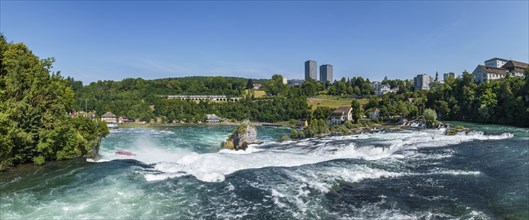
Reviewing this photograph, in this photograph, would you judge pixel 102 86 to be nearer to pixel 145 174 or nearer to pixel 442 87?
pixel 442 87

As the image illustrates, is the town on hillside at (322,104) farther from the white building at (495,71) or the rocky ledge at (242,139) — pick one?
the rocky ledge at (242,139)

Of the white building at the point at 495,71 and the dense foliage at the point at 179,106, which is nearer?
the white building at the point at 495,71

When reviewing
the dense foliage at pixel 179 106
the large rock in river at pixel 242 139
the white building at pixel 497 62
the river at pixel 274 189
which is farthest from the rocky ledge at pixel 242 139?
the white building at pixel 497 62

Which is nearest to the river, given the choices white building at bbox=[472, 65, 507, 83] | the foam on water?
the foam on water

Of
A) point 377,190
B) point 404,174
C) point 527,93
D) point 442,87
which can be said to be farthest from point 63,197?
point 442,87

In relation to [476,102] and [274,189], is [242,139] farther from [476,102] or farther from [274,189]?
[476,102]

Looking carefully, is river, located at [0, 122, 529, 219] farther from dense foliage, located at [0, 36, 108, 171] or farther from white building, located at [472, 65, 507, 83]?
white building, located at [472, 65, 507, 83]

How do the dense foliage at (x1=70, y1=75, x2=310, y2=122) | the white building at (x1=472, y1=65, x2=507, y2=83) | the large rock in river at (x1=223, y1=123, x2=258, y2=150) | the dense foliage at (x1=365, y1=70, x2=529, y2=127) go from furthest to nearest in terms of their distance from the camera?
the dense foliage at (x1=70, y1=75, x2=310, y2=122) → the white building at (x1=472, y1=65, x2=507, y2=83) → the dense foliage at (x1=365, y1=70, x2=529, y2=127) → the large rock in river at (x1=223, y1=123, x2=258, y2=150)

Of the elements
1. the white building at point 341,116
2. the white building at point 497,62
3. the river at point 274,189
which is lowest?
the river at point 274,189
